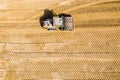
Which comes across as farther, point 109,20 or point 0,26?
point 0,26

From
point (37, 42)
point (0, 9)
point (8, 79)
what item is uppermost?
point (0, 9)

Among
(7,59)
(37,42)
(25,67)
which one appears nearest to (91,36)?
(37,42)

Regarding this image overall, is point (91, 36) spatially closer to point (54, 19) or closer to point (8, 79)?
point (54, 19)

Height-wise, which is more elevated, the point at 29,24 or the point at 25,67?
the point at 29,24

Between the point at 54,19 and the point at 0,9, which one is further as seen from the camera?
the point at 0,9

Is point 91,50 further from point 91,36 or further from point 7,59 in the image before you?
point 7,59

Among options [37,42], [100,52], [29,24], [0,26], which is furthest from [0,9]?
[100,52]

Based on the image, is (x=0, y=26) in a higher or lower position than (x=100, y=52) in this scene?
higher
